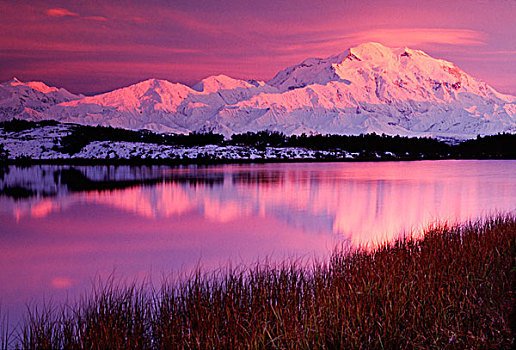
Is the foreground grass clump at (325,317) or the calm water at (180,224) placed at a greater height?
the foreground grass clump at (325,317)

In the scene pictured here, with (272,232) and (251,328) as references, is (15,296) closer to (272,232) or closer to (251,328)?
(251,328)

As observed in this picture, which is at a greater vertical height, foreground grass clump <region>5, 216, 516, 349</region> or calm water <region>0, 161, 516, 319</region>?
foreground grass clump <region>5, 216, 516, 349</region>

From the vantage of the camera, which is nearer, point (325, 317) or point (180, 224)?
point (325, 317)

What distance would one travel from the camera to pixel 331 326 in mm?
7789

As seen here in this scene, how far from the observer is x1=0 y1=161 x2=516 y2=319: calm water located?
16.1 m

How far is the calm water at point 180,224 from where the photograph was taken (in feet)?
52.8

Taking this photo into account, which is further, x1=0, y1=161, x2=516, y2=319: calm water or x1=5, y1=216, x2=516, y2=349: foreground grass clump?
x1=0, y1=161, x2=516, y2=319: calm water

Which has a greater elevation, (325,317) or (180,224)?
(325,317)

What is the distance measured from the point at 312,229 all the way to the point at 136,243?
8659 millimetres

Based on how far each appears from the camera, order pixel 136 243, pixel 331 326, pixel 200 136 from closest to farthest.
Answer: pixel 331 326 → pixel 136 243 → pixel 200 136

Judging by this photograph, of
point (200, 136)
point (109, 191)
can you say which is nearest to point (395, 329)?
point (109, 191)

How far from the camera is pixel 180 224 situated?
2581 cm

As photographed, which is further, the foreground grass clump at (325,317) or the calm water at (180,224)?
the calm water at (180,224)

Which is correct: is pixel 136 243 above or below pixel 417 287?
below
